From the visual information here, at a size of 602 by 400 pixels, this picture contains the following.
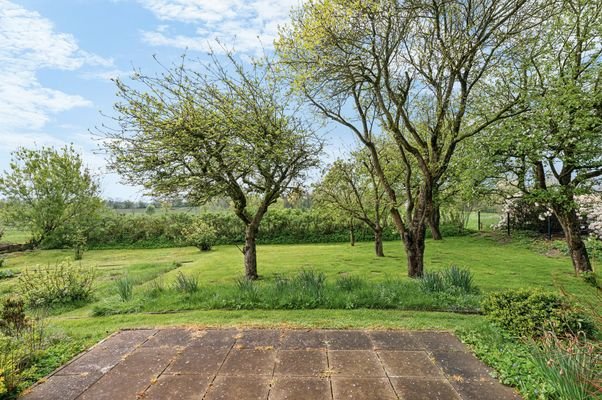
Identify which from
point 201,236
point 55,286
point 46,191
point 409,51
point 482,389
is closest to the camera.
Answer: point 482,389

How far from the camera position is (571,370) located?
2.93 metres

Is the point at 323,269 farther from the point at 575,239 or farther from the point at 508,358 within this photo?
the point at 575,239

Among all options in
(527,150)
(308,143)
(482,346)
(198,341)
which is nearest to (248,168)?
(308,143)

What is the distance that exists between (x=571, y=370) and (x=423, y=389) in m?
1.41

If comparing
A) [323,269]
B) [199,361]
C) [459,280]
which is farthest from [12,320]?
[323,269]

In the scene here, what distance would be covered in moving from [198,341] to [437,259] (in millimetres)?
11307

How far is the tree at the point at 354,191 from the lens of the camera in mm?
13070

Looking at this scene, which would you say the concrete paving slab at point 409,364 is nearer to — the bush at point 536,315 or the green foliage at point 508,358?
the green foliage at point 508,358

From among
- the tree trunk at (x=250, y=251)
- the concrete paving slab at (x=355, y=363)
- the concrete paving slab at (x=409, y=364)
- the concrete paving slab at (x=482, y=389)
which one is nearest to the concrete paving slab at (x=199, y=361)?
the concrete paving slab at (x=355, y=363)

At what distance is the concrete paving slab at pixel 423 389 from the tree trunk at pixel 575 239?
879 cm

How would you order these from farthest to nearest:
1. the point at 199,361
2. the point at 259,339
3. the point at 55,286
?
the point at 55,286 → the point at 259,339 → the point at 199,361

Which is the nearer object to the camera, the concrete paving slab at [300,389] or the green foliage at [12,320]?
the concrete paving slab at [300,389]

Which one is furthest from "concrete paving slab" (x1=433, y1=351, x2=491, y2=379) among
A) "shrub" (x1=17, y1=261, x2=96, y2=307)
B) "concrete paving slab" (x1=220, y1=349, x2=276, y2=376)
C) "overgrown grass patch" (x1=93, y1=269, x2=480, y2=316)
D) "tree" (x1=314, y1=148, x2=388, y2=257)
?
"tree" (x1=314, y1=148, x2=388, y2=257)

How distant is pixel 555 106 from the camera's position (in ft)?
23.9
